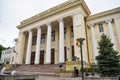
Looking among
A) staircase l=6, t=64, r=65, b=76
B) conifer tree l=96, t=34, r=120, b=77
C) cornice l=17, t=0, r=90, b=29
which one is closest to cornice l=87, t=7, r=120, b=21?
cornice l=17, t=0, r=90, b=29

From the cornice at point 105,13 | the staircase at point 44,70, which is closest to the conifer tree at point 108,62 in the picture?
the staircase at point 44,70

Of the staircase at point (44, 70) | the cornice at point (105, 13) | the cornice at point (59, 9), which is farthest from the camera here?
the cornice at point (59, 9)

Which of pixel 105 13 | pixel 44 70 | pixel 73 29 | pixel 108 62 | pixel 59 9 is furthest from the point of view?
pixel 59 9

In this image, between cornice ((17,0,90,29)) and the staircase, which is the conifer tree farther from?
cornice ((17,0,90,29))

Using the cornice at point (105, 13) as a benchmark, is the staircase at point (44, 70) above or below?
below

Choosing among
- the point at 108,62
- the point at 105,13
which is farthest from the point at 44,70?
the point at 105,13

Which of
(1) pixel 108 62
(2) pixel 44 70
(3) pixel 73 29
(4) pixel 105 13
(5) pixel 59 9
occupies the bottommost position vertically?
(2) pixel 44 70

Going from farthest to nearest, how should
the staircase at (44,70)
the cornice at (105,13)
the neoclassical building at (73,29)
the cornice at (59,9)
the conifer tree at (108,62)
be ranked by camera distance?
the cornice at (59,9), the cornice at (105,13), the neoclassical building at (73,29), the staircase at (44,70), the conifer tree at (108,62)

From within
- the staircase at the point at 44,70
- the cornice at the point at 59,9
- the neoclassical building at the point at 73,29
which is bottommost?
the staircase at the point at 44,70

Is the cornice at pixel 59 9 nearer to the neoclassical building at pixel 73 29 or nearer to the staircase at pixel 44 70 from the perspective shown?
the neoclassical building at pixel 73 29

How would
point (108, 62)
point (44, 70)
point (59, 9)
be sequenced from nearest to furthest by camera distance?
point (108, 62), point (44, 70), point (59, 9)

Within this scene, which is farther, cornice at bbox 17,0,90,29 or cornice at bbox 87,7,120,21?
cornice at bbox 17,0,90,29

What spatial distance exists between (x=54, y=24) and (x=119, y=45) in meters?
11.9

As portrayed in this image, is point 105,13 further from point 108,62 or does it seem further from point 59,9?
point 108,62
